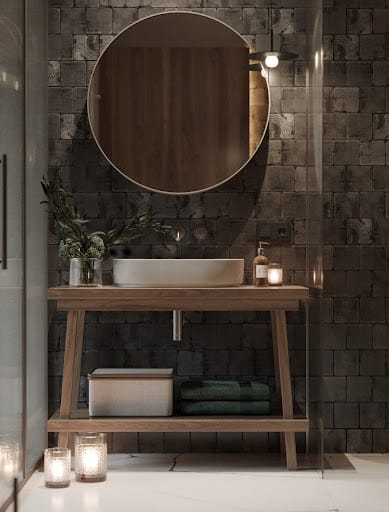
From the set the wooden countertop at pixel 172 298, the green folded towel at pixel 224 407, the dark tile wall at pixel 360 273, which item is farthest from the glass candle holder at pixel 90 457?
the dark tile wall at pixel 360 273

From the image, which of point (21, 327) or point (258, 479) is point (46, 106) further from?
point (258, 479)

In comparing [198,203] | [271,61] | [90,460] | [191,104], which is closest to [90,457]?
[90,460]

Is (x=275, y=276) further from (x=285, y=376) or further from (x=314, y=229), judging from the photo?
(x=285, y=376)

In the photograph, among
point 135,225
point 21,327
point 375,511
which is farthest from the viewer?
point 135,225

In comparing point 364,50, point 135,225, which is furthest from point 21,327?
point 364,50

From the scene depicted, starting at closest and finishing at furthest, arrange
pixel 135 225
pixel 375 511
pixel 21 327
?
pixel 375 511
pixel 21 327
pixel 135 225

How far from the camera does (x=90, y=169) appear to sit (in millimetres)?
4164

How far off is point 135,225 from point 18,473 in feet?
4.04

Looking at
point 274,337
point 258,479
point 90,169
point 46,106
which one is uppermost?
point 46,106

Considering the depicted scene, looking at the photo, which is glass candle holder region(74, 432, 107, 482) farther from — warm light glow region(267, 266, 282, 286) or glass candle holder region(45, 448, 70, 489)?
warm light glow region(267, 266, 282, 286)

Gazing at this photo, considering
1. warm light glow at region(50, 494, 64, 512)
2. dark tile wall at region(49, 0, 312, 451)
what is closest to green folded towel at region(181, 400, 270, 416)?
dark tile wall at region(49, 0, 312, 451)

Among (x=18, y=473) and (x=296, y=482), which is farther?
(x=296, y=482)

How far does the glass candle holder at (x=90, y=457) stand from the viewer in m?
3.55

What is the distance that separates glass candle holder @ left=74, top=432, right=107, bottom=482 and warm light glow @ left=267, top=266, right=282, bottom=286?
104 centimetres
